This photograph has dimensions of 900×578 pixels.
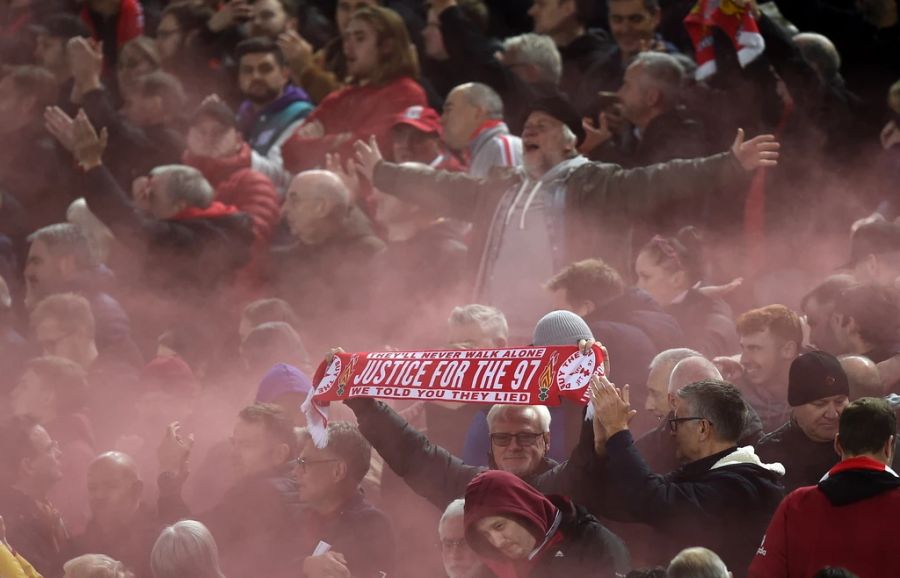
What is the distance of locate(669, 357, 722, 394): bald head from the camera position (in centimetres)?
604

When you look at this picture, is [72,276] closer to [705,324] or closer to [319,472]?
[319,472]

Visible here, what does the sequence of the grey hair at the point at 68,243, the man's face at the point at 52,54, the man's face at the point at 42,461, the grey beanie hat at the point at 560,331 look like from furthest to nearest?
1. the man's face at the point at 52,54
2. the grey hair at the point at 68,243
3. the man's face at the point at 42,461
4. the grey beanie hat at the point at 560,331

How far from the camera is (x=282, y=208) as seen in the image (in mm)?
9648

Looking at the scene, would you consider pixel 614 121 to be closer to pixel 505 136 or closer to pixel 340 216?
pixel 505 136

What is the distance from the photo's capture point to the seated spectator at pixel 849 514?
4.93 m

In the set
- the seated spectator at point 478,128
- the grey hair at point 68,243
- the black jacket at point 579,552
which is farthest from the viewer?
the grey hair at point 68,243

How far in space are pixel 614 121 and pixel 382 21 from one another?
1.57 metres

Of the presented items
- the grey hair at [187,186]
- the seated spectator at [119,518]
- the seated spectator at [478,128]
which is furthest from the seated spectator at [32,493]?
the seated spectator at [478,128]

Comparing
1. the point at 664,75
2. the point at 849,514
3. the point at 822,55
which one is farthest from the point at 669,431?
the point at 822,55

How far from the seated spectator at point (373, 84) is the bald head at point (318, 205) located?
2.02 feet

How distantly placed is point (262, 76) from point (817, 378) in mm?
5581

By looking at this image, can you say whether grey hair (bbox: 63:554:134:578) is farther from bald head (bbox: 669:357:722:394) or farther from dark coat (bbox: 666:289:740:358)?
dark coat (bbox: 666:289:740:358)

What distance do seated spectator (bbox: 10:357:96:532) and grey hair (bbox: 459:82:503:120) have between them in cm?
243

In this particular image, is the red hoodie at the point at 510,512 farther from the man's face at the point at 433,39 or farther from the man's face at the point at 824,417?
the man's face at the point at 433,39
